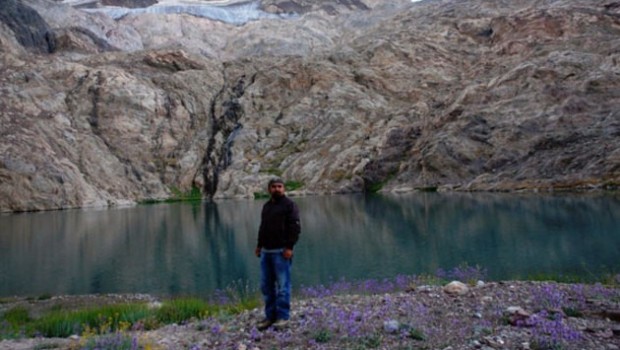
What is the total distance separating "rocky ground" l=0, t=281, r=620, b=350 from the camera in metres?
8.45

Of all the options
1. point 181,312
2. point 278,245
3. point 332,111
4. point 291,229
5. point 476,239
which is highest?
point 332,111

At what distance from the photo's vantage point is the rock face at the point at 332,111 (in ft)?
269

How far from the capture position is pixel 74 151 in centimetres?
10294

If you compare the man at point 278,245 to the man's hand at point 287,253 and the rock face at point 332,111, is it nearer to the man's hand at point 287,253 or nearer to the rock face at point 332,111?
the man's hand at point 287,253

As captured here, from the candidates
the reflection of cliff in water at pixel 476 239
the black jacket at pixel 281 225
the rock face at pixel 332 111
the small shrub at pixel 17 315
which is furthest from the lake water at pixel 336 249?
the rock face at pixel 332 111

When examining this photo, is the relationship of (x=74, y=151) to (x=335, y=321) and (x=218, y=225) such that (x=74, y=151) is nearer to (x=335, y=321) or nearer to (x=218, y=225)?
(x=218, y=225)

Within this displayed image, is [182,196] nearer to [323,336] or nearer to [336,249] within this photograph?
[336,249]

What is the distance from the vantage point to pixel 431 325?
31.6ft

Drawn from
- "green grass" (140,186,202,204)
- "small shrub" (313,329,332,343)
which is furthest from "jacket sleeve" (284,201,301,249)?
"green grass" (140,186,202,204)

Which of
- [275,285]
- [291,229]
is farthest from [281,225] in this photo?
[275,285]

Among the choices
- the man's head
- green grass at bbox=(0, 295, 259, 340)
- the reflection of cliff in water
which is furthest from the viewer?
the reflection of cliff in water

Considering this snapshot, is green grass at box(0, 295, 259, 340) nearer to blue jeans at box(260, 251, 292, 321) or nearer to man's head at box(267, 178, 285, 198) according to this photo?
blue jeans at box(260, 251, 292, 321)

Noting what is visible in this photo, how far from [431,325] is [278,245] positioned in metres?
3.51

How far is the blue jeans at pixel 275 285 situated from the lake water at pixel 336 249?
12.0 meters
